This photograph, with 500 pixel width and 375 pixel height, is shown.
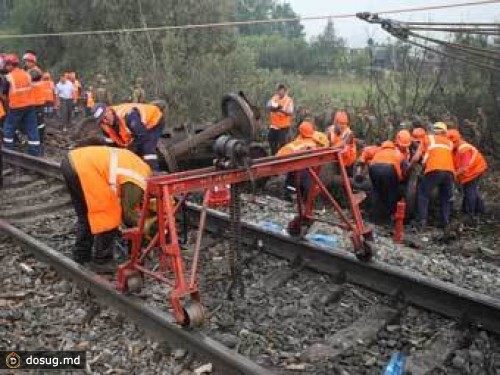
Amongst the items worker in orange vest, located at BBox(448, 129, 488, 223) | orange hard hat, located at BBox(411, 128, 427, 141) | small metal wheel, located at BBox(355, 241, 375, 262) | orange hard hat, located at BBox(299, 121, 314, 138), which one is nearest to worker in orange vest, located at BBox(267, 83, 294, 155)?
orange hard hat, located at BBox(299, 121, 314, 138)

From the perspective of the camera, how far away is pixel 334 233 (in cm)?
788

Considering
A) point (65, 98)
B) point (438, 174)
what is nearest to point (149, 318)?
point (438, 174)

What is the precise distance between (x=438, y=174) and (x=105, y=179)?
5.10 m

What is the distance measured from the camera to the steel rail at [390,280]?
5.21 meters

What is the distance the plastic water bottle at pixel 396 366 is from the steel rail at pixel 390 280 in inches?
33.3

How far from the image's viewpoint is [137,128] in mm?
7910

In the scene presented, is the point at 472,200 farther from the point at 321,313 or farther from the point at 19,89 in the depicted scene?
the point at 19,89

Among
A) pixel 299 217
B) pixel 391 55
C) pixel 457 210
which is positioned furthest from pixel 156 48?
pixel 299 217

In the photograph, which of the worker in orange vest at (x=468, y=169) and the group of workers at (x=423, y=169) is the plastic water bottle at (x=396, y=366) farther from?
the worker in orange vest at (x=468, y=169)

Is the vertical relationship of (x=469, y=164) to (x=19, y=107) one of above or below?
below

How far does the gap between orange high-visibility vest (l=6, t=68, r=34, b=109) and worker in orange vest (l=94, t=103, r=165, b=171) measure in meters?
4.50

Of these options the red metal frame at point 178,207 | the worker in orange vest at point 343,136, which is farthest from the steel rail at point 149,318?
the worker in orange vest at point 343,136

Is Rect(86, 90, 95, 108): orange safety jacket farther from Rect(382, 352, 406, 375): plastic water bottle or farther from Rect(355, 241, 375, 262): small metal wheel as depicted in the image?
Rect(382, 352, 406, 375): plastic water bottle

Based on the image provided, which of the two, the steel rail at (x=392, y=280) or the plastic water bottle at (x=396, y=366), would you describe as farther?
the steel rail at (x=392, y=280)
